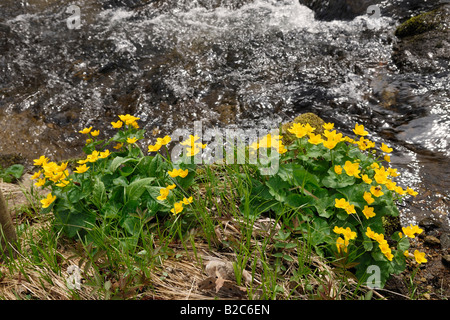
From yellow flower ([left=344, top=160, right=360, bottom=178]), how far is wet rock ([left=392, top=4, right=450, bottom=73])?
111 inches

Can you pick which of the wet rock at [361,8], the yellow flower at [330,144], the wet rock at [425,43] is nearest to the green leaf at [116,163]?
the yellow flower at [330,144]

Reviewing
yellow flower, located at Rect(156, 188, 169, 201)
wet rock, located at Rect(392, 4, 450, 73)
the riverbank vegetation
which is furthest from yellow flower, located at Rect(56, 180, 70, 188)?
wet rock, located at Rect(392, 4, 450, 73)

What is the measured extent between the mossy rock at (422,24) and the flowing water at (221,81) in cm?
19

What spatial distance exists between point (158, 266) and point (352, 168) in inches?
49.8

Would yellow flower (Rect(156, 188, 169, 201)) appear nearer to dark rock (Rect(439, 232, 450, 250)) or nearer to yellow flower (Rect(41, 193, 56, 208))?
yellow flower (Rect(41, 193, 56, 208))

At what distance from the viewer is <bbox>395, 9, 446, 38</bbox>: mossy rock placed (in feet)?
15.2

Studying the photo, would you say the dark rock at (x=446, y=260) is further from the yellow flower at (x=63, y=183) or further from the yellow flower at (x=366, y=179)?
the yellow flower at (x=63, y=183)

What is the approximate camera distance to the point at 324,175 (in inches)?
89.7

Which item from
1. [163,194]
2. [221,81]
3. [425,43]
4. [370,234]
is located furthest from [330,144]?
[425,43]

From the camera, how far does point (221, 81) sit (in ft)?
14.9

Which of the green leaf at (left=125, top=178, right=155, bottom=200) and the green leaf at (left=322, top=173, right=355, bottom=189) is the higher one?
the green leaf at (left=322, top=173, right=355, bottom=189)

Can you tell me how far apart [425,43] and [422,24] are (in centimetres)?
38

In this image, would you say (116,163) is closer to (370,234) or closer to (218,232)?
(218,232)
